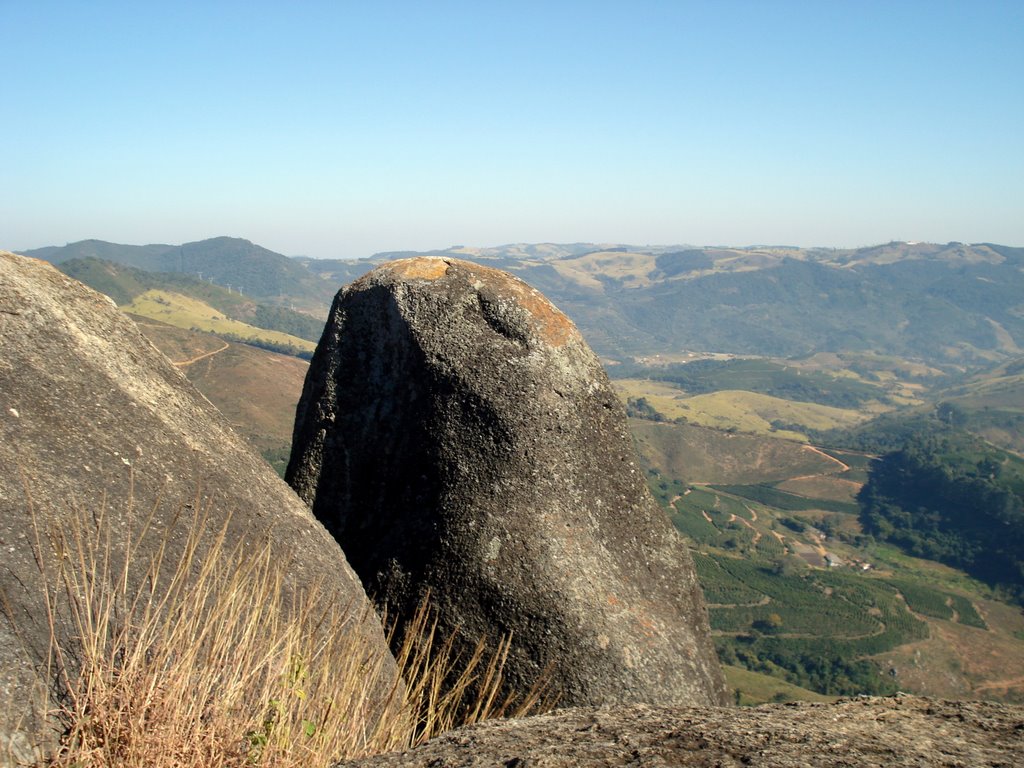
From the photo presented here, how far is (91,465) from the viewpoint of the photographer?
6.61 metres

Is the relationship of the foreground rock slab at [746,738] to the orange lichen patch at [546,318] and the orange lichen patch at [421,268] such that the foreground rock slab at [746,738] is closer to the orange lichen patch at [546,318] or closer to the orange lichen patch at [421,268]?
the orange lichen patch at [546,318]

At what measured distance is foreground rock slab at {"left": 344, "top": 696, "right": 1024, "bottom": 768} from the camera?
16.0 feet

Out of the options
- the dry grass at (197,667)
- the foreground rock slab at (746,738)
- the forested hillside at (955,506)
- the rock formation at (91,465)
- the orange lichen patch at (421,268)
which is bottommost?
the forested hillside at (955,506)

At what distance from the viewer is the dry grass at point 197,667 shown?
15.4 feet

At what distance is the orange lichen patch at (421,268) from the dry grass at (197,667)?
4.24 meters

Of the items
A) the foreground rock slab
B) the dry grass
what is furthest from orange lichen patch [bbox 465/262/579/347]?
the foreground rock slab

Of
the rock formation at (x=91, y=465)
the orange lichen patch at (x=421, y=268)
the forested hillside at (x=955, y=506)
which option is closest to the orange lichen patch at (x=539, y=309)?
the orange lichen patch at (x=421, y=268)

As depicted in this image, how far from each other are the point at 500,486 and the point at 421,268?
3164 mm

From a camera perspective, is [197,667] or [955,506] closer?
[197,667]

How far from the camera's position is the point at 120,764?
4465 millimetres

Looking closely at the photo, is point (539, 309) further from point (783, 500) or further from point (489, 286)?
point (783, 500)

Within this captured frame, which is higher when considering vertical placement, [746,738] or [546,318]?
[546,318]

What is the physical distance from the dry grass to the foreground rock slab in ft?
2.42

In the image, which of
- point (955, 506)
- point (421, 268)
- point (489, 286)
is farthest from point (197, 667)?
point (955, 506)
